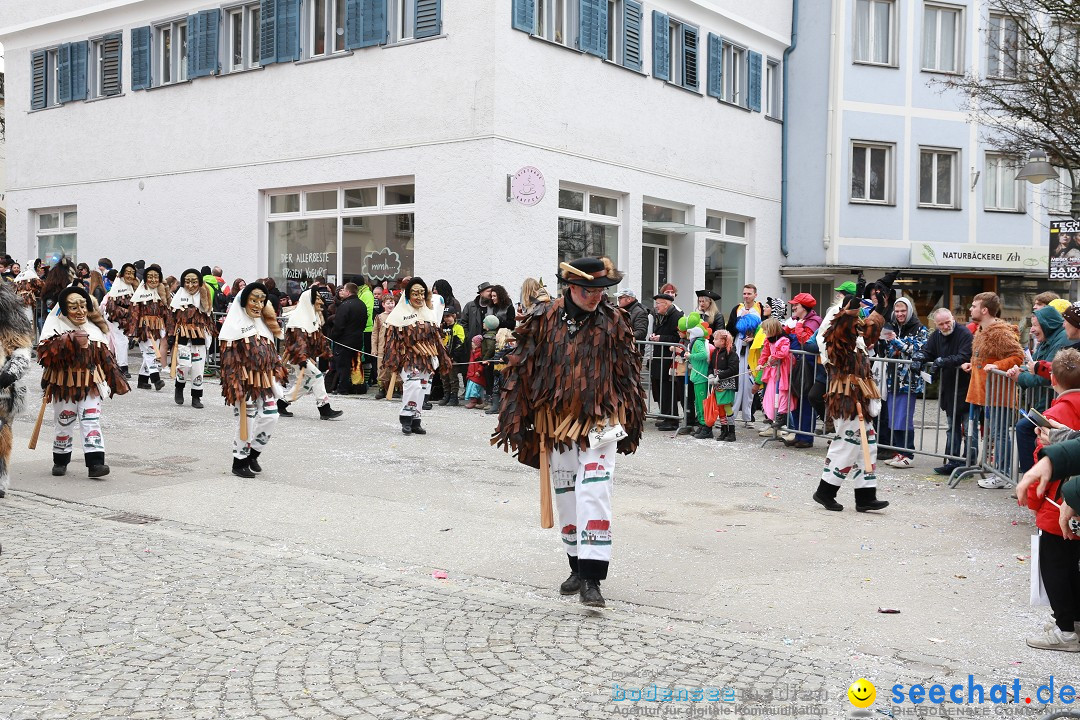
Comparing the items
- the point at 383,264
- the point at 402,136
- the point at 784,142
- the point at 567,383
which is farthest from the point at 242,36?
the point at 567,383

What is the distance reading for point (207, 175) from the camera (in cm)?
2222

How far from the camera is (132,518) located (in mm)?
8531

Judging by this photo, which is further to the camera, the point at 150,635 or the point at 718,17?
the point at 718,17

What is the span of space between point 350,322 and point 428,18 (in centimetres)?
553

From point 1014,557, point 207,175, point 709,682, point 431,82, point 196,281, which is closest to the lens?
point 709,682

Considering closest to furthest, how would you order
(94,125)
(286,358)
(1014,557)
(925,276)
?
(1014,557)
(286,358)
(94,125)
(925,276)

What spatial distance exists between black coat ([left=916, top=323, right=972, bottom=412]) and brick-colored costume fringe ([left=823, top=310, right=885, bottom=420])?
240 cm

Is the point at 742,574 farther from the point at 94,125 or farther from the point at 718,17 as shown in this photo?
the point at 94,125

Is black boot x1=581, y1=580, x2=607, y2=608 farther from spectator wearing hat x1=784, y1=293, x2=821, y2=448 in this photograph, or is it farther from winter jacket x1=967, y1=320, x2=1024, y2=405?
spectator wearing hat x1=784, y1=293, x2=821, y2=448

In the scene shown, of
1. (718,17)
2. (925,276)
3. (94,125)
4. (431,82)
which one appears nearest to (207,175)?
(94,125)

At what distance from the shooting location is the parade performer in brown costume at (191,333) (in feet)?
50.1

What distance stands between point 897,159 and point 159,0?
1649 centimetres

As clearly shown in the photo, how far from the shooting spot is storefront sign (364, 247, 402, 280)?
64.9 feet

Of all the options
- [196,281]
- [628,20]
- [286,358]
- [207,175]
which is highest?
[628,20]
